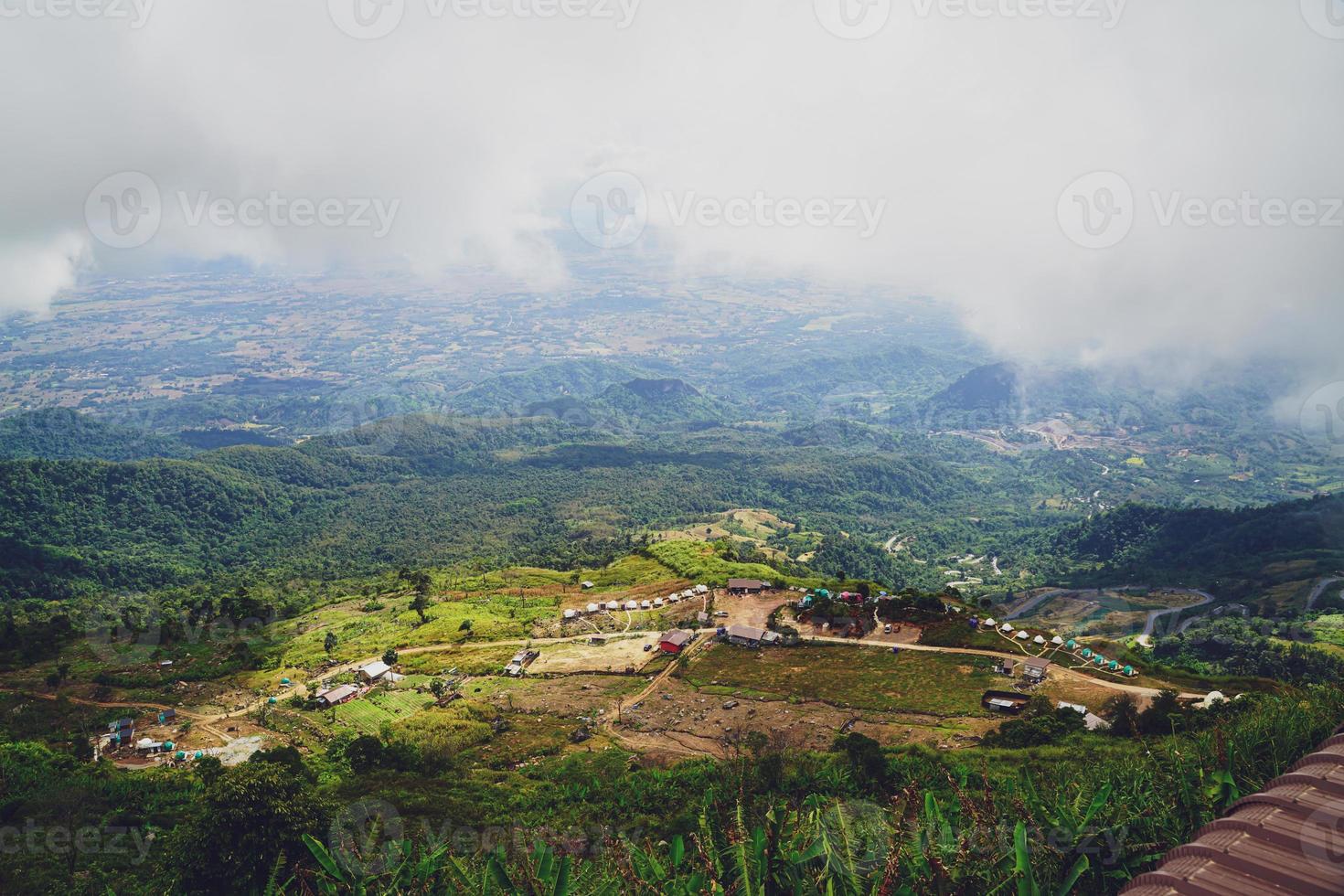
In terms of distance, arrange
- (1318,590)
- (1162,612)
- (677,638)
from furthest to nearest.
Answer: (1162,612)
(1318,590)
(677,638)

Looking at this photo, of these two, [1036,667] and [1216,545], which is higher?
[1036,667]

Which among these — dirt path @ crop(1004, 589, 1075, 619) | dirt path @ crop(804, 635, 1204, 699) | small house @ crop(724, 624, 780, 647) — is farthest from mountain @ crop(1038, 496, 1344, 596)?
small house @ crop(724, 624, 780, 647)

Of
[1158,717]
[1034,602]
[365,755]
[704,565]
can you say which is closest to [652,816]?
[365,755]

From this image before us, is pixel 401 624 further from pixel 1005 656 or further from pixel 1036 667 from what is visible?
pixel 1036 667

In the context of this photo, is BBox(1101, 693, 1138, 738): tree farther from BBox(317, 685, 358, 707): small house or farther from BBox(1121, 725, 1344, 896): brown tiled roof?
BBox(317, 685, 358, 707): small house

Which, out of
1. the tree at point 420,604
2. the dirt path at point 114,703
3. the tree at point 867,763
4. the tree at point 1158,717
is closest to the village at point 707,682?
the dirt path at point 114,703
